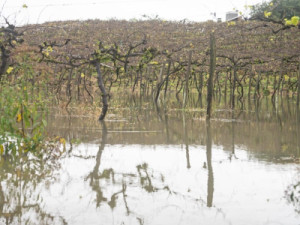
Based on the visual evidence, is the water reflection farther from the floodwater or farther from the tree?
the tree

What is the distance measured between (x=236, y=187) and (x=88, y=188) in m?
1.67

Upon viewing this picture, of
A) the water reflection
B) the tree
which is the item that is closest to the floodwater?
the water reflection

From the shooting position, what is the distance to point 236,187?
5.28 meters

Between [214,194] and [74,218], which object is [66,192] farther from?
[214,194]

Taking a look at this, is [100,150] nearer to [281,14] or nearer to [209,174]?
[209,174]

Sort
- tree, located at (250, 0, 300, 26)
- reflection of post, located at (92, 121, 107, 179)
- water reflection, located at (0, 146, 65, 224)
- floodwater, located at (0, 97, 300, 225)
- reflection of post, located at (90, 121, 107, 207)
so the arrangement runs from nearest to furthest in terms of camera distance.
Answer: water reflection, located at (0, 146, 65, 224), floodwater, located at (0, 97, 300, 225), reflection of post, located at (90, 121, 107, 207), reflection of post, located at (92, 121, 107, 179), tree, located at (250, 0, 300, 26)

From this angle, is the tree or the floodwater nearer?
the floodwater

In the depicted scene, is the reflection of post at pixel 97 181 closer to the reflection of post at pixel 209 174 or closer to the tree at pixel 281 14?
the reflection of post at pixel 209 174

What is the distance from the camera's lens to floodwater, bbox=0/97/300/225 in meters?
4.20

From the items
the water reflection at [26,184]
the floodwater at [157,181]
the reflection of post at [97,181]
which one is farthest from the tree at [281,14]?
the water reflection at [26,184]

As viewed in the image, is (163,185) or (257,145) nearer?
(163,185)

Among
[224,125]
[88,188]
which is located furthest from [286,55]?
[88,188]

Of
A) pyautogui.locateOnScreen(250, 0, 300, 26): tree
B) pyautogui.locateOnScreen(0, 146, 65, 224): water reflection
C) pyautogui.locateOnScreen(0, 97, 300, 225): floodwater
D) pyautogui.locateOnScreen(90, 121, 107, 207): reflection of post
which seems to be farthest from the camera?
pyautogui.locateOnScreen(250, 0, 300, 26): tree

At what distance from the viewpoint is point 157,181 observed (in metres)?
5.57
